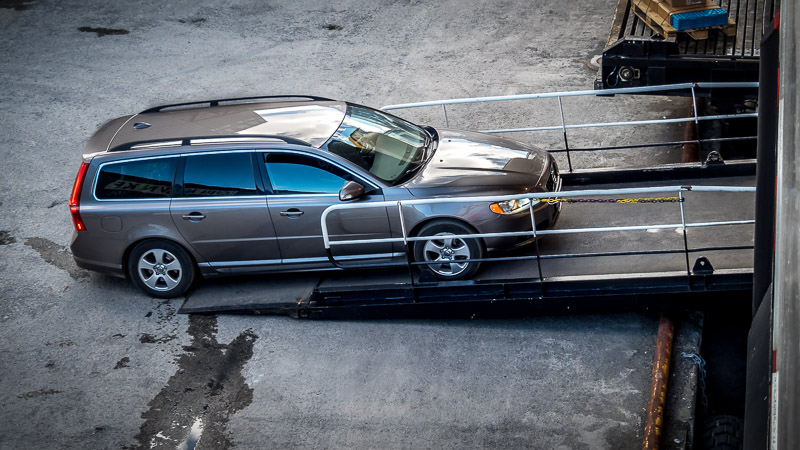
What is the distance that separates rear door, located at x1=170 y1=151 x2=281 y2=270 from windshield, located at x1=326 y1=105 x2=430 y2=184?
96cm

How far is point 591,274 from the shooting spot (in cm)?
866

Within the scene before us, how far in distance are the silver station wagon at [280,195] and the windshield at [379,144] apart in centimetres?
2

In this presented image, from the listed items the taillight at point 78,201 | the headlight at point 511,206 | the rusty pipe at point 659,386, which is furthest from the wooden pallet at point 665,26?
the taillight at point 78,201

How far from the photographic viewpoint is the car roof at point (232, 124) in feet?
30.9

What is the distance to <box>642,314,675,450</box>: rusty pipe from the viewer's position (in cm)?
715

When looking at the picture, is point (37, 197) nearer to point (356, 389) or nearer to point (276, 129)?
point (276, 129)

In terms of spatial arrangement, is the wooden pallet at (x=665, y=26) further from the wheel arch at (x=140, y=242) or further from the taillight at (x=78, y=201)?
the taillight at (x=78, y=201)

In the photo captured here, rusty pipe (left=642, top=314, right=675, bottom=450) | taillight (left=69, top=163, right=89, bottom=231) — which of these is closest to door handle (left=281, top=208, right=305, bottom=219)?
taillight (left=69, top=163, right=89, bottom=231)

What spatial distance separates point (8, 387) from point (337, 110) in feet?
14.7

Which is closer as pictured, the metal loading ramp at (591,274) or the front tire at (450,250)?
the metal loading ramp at (591,274)

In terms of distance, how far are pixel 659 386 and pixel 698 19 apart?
17.9 ft

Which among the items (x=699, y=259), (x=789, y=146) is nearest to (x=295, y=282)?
(x=699, y=259)

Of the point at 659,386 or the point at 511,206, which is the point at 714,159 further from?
the point at 659,386

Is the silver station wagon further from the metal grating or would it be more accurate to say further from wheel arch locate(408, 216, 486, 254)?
the metal grating
